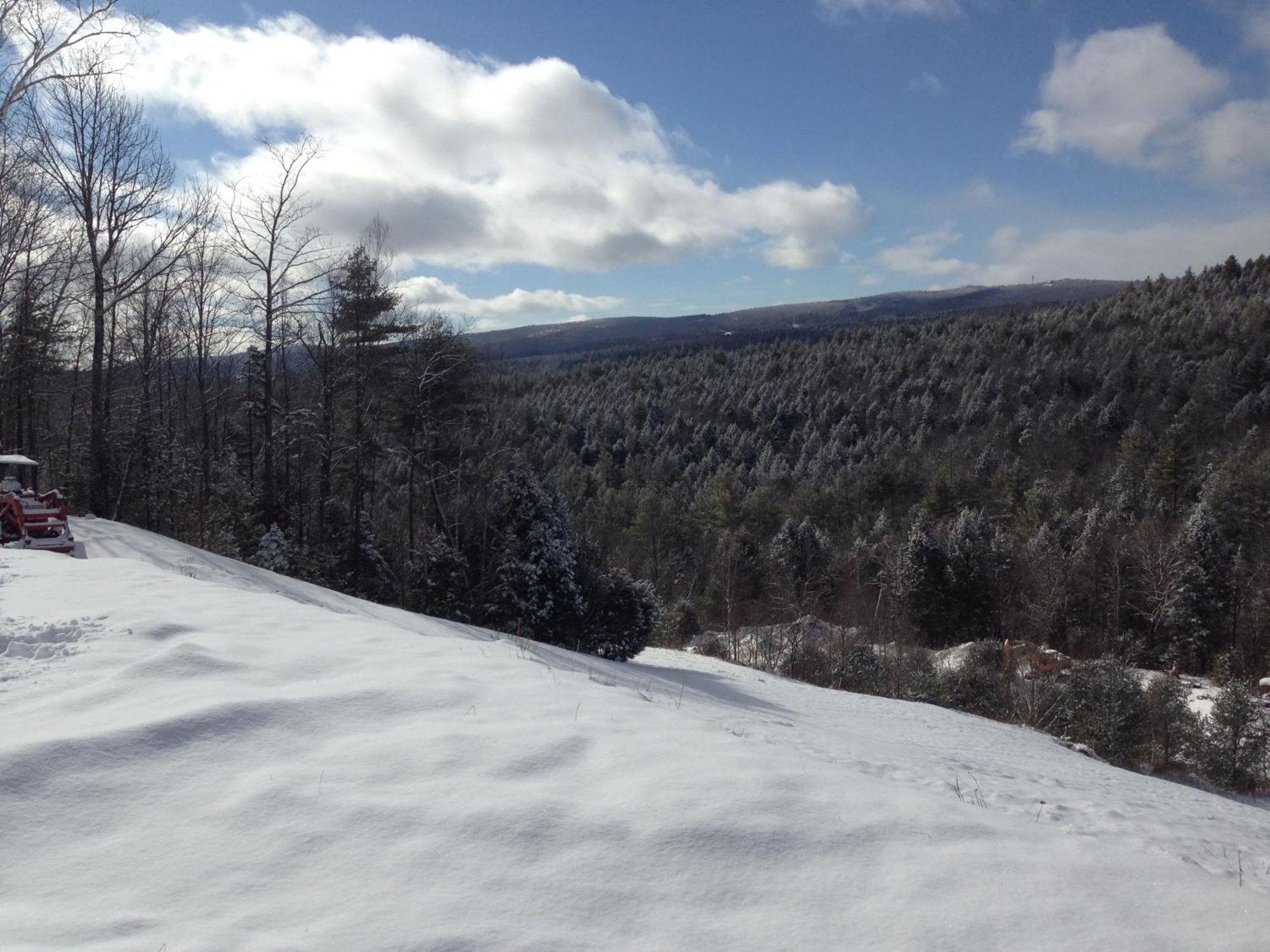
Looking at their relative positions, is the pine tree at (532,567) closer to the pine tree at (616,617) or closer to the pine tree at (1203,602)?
the pine tree at (616,617)

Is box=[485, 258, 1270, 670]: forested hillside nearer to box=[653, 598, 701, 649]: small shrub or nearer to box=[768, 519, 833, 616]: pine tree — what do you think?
box=[768, 519, 833, 616]: pine tree

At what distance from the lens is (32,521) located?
38.5 ft

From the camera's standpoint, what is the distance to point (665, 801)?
379cm

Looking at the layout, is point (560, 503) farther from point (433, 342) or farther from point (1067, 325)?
point (1067, 325)

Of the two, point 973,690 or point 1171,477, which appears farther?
point 1171,477

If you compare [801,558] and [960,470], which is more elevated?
[960,470]

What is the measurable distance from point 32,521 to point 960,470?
6154 cm

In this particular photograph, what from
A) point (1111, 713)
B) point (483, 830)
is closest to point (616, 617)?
point (1111, 713)

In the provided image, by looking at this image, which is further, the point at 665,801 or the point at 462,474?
the point at 462,474

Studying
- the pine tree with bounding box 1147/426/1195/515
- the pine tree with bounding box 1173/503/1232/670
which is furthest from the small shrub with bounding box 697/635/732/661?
the pine tree with bounding box 1147/426/1195/515

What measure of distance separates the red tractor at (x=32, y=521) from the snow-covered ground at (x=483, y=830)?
21.4 ft

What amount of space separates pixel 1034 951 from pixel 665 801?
164 cm

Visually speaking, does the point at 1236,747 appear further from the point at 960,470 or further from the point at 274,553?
the point at 960,470

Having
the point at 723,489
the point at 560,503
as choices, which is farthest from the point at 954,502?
the point at 560,503
